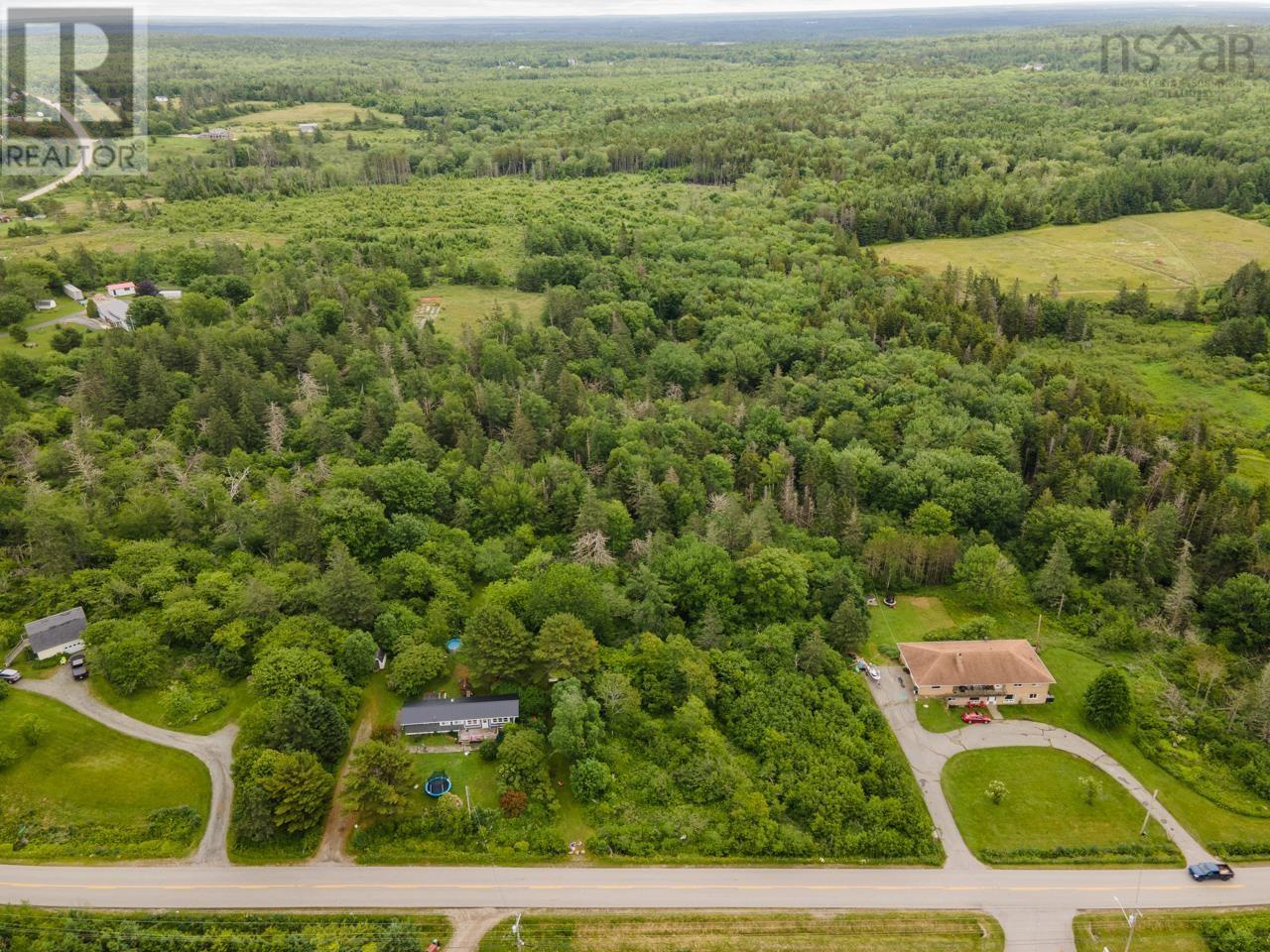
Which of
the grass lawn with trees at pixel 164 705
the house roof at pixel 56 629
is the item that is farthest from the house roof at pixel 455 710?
the house roof at pixel 56 629

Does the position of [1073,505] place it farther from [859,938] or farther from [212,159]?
[212,159]

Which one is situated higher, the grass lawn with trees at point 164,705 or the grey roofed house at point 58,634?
the grey roofed house at point 58,634

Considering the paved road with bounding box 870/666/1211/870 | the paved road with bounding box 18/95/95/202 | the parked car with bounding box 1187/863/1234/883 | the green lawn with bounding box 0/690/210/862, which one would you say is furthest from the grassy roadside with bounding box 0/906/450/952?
the paved road with bounding box 18/95/95/202

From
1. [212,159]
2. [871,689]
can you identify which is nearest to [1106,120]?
[871,689]

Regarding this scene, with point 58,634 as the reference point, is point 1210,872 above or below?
below

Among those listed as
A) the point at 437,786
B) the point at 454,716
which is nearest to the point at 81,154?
the point at 454,716

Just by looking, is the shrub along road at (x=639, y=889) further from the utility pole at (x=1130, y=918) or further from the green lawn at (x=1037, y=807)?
the green lawn at (x=1037, y=807)

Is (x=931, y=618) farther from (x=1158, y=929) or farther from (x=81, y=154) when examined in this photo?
(x=81, y=154)
